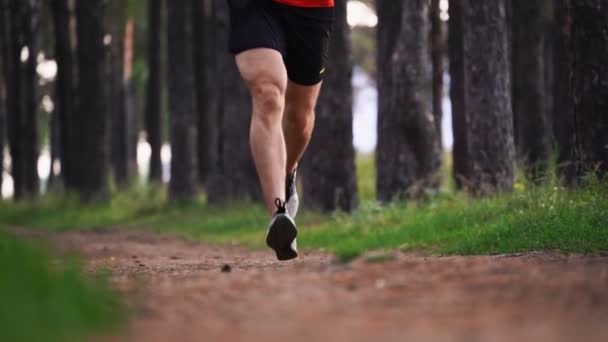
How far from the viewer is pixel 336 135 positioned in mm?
15742

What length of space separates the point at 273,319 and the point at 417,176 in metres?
10.7

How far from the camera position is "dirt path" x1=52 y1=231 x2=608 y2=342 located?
11.0ft

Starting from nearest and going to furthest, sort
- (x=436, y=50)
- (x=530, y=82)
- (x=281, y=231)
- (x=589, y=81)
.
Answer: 1. (x=281, y=231)
2. (x=589, y=81)
3. (x=530, y=82)
4. (x=436, y=50)

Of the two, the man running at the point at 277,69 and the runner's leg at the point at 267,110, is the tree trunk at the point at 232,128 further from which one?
the runner's leg at the point at 267,110

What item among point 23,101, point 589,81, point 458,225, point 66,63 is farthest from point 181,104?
point 589,81

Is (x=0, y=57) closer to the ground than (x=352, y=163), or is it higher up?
higher up

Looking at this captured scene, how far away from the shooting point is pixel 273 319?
12.1ft

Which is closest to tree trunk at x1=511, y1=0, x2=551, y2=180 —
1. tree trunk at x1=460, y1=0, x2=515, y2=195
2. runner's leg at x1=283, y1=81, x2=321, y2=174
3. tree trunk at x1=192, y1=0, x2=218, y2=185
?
tree trunk at x1=460, y1=0, x2=515, y2=195

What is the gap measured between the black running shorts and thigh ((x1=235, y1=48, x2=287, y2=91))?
4cm

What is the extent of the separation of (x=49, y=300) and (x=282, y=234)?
10.2 feet

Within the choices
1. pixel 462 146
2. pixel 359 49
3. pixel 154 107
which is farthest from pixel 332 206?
pixel 359 49

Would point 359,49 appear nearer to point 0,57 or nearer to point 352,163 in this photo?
point 0,57

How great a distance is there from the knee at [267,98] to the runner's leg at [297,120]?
0.96 m

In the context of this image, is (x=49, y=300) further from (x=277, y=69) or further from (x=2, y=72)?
(x=2, y=72)
